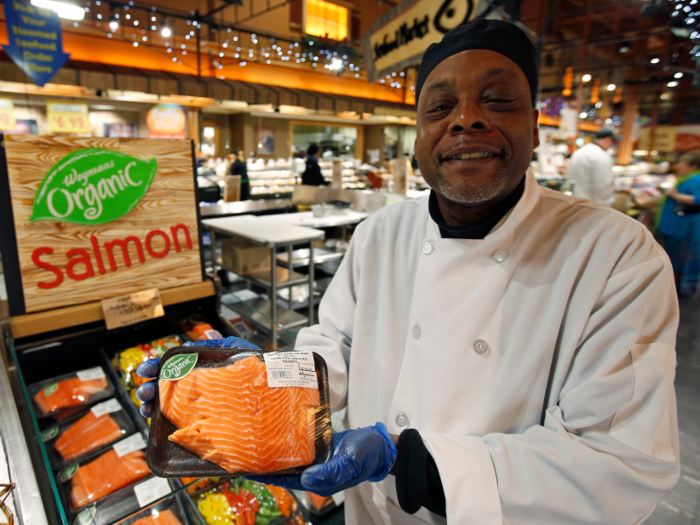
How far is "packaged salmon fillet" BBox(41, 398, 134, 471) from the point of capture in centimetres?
145

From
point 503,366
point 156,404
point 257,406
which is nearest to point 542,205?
point 503,366

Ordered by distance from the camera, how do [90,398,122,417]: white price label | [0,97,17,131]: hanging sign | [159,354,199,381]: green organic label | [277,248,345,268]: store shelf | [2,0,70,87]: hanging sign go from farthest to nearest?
[0,97,17,131]: hanging sign < [2,0,70,87]: hanging sign < [277,248,345,268]: store shelf < [90,398,122,417]: white price label < [159,354,199,381]: green organic label

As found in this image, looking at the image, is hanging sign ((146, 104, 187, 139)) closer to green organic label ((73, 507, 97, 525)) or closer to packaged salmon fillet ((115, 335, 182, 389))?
packaged salmon fillet ((115, 335, 182, 389))

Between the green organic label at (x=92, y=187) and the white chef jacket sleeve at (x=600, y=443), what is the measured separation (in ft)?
4.92

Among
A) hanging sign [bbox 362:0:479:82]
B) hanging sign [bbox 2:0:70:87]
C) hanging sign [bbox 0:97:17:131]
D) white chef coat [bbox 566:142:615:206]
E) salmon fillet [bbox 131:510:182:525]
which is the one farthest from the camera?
hanging sign [bbox 0:97:17:131]

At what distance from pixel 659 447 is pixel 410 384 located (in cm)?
53

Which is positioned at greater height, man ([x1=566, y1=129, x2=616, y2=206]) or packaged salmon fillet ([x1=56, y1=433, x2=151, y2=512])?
man ([x1=566, y1=129, x2=616, y2=206])

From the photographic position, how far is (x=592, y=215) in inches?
40.4

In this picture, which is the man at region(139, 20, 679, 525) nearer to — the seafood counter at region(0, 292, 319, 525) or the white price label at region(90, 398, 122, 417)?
the seafood counter at region(0, 292, 319, 525)

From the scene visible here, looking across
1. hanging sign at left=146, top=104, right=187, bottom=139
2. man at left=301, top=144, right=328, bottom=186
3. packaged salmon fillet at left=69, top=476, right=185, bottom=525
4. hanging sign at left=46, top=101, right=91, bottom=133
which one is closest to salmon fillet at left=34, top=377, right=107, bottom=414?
packaged salmon fillet at left=69, top=476, right=185, bottom=525

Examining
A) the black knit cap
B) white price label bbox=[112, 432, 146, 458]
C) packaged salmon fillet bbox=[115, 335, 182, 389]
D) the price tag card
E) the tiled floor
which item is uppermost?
the black knit cap

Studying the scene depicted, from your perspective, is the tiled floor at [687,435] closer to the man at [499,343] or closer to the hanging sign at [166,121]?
the man at [499,343]

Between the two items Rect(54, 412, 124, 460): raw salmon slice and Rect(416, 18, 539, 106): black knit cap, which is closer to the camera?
Rect(416, 18, 539, 106): black knit cap

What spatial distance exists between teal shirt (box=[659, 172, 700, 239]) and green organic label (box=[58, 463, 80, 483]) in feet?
21.2
